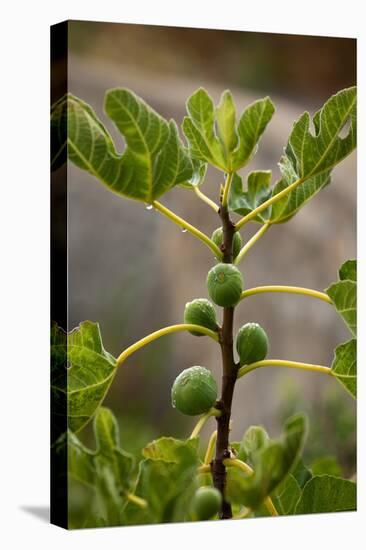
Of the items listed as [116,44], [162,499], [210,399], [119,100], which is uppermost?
[116,44]

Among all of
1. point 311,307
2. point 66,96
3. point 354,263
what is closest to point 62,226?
point 66,96

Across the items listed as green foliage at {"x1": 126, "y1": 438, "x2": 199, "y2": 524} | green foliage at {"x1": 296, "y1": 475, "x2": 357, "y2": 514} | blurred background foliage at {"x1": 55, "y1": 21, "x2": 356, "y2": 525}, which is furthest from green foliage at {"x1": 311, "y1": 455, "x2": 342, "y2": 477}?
green foliage at {"x1": 126, "y1": 438, "x2": 199, "y2": 524}

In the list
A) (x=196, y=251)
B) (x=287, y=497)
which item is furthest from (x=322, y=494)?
(x=196, y=251)

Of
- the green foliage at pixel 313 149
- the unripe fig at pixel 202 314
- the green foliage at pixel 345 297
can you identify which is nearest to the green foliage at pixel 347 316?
the green foliage at pixel 345 297

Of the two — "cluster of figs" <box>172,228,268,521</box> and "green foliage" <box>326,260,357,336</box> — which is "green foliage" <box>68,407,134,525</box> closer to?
"cluster of figs" <box>172,228,268,521</box>

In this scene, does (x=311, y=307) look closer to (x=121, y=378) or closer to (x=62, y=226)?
(x=121, y=378)

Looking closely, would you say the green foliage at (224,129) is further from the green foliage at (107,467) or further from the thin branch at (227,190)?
the green foliage at (107,467)
